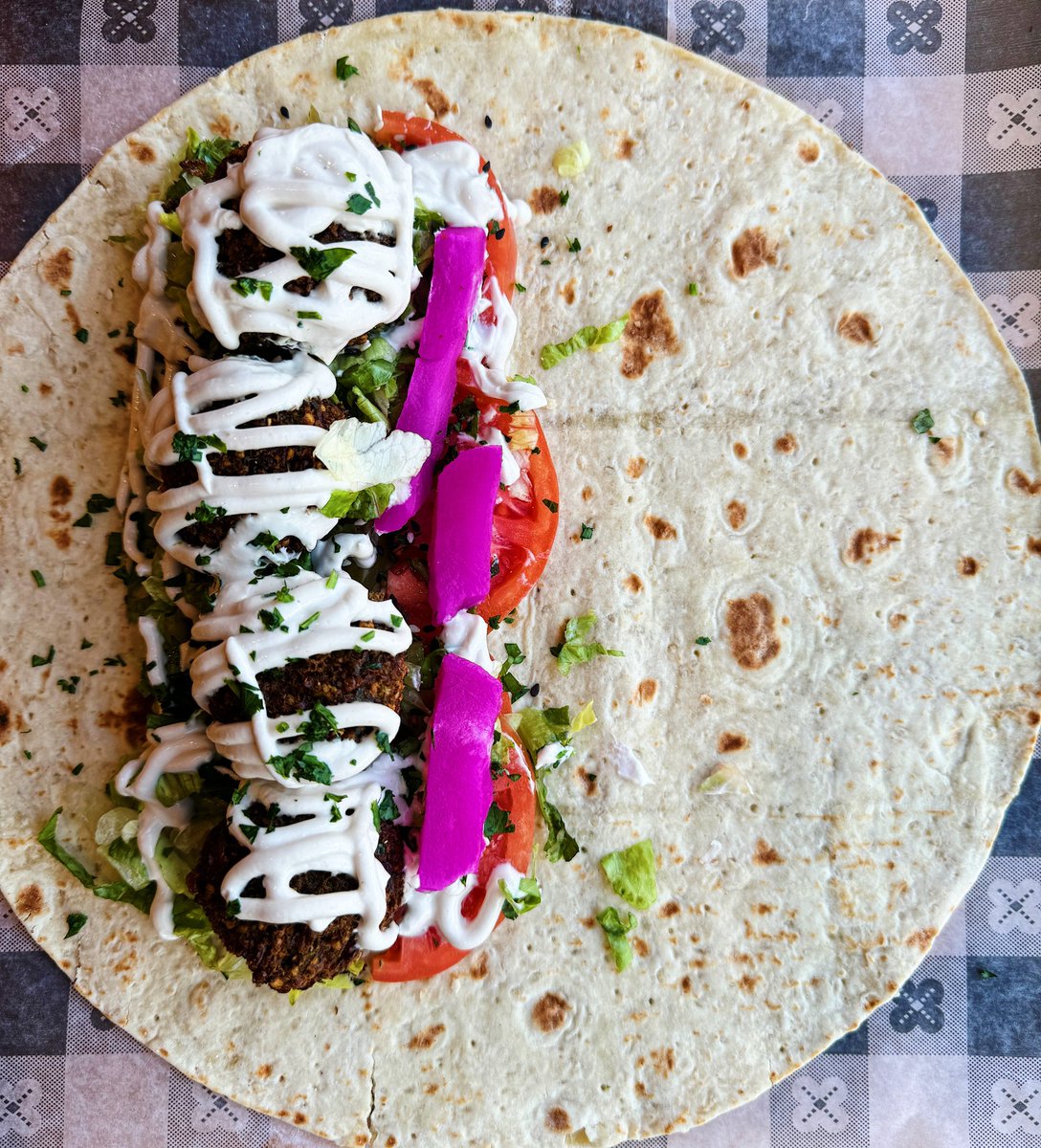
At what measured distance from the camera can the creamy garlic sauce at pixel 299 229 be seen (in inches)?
83.4

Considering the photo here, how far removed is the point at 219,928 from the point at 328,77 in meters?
2.44

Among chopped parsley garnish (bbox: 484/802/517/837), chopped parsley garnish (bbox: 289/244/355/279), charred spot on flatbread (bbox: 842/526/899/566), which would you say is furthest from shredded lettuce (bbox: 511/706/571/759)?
chopped parsley garnish (bbox: 289/244/355/279)

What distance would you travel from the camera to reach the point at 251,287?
6.92ft

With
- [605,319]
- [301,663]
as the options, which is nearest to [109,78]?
[605,319]

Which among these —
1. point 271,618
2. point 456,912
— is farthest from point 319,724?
point 456,912

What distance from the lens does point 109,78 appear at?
112 inches

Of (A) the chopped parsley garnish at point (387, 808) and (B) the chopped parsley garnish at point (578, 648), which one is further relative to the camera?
(B) the chopped parsley garnish at point (578, 648)

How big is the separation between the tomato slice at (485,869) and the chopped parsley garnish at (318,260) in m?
1.36

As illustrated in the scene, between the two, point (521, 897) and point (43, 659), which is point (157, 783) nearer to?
point (43, 659)

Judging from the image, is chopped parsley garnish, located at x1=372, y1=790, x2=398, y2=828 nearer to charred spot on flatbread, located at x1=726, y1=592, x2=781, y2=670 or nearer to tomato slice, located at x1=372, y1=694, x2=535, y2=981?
tomato slice, located at x1=372, y1=694, x2=535, y2=981

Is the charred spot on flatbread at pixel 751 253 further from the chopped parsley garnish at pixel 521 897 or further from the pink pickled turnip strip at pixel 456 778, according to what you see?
the chopped parsley garnish at pixel 521 897

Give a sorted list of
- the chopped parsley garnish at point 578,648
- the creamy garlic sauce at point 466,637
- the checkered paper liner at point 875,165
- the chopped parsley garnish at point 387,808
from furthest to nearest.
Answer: the checkered paper liner at point 875,165, the chopped parsley garnish at point 578,648, the creamy garlic sauce at point 466,637, the chopped parsley garnish at point 387,808

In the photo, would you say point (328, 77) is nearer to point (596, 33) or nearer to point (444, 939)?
point (596, 33)

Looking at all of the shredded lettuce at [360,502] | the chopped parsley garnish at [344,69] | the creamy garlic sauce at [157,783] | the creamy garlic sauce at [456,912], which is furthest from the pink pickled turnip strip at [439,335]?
the creamy garlic sauce at [456,912]
